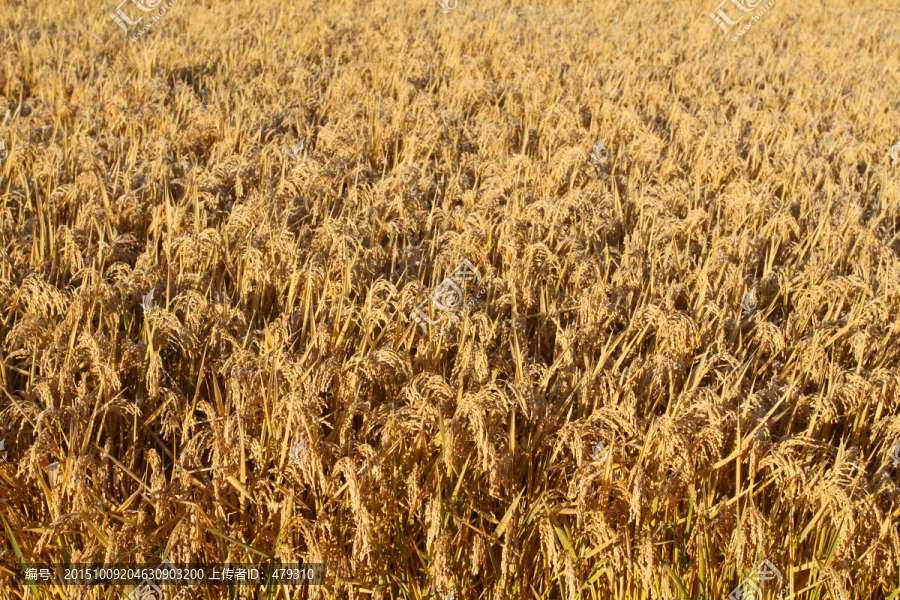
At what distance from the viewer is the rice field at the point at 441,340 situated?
1.60 metres

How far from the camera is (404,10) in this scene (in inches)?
312

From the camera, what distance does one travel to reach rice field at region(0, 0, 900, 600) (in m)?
1.60

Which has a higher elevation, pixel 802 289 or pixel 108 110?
pixel 108 110

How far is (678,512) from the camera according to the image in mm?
1790

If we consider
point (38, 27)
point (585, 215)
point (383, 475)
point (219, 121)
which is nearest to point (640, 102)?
point (585, 215)

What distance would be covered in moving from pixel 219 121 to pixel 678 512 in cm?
341

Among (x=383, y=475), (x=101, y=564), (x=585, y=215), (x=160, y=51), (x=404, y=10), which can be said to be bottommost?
(x=101, y=564)

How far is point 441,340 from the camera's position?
2.13 metres

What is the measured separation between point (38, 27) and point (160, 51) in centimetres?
172

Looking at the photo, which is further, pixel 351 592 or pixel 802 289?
pixel 802 289

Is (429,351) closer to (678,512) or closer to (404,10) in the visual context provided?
(678,512)

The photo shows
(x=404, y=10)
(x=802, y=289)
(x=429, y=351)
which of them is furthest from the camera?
(x=404, y=10)

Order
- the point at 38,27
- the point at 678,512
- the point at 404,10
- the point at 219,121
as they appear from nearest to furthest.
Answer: the point at 678,512
the point at 219,121
the point at 38,27
the point at 404,10

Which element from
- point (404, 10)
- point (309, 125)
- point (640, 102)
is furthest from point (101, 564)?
point (404, 10)
